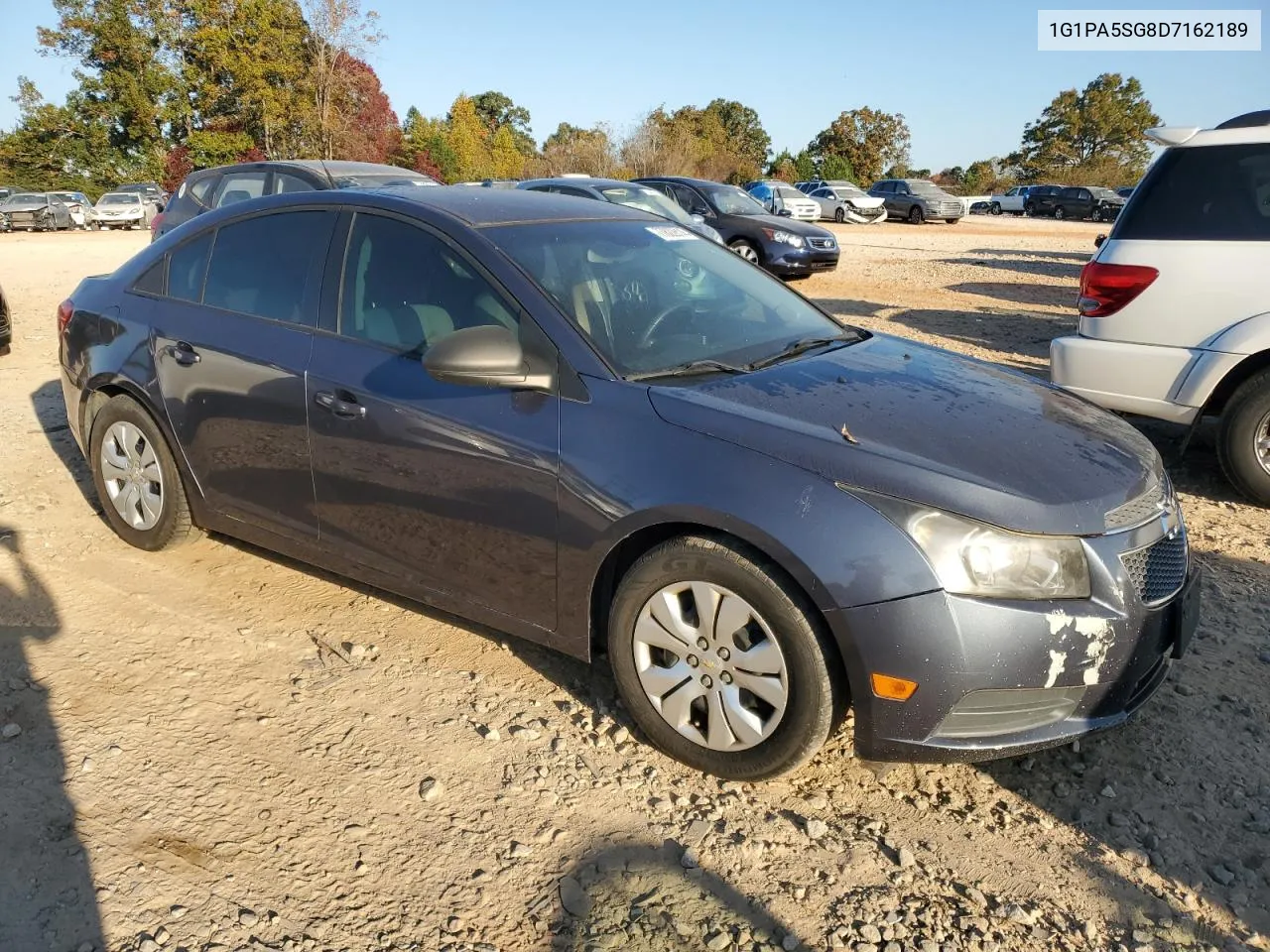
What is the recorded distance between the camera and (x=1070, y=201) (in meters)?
43.8

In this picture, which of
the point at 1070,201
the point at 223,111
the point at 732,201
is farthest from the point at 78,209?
the point at 1070,201

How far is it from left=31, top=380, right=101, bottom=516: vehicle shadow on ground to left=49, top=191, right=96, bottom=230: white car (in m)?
30.8

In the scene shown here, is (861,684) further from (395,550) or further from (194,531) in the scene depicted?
(194,531)

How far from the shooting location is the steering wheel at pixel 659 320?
3257mm

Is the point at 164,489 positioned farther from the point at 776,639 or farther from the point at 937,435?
the point at 937,435

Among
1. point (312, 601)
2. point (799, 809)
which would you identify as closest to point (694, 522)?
point (799, 809)

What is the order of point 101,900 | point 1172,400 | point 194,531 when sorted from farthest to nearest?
1. point 1172,400
2. point 194,531
3. point 101,900

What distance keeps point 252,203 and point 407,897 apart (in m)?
2.96

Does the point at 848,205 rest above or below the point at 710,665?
above

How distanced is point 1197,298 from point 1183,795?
303 cm

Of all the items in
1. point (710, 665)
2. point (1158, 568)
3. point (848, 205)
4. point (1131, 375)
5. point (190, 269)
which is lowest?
point (710, 665)

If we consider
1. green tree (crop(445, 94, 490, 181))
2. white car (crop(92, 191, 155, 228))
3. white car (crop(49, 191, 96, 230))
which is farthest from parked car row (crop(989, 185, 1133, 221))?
white car (crop(49, 191, 96, 230))

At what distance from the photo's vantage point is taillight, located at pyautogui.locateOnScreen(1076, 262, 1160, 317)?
4.99 m

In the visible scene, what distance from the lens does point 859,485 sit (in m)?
2.56
